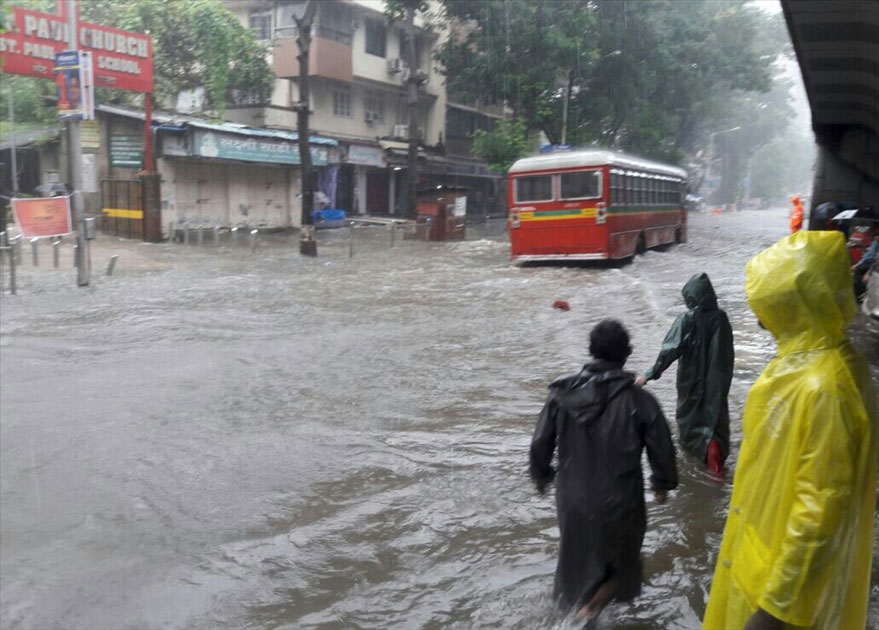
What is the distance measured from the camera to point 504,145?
3128 centimetres

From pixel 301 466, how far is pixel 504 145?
26.0 meters

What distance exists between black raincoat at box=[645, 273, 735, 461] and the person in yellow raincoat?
3344 millimetres

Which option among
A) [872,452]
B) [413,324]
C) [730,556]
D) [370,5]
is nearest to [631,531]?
[730,556]

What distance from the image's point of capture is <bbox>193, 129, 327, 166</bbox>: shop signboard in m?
25.3

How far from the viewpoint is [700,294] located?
5684 mm

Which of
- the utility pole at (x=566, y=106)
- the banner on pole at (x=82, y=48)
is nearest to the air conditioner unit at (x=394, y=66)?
the utility pole at (x=566, y=106)

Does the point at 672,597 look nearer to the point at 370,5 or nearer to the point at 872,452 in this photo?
the point at 872,452

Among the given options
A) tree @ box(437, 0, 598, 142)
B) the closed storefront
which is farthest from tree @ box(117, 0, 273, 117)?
tree @ box(437, 0, 598, 142)

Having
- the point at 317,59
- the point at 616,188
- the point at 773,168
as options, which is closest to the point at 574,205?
the point at 616,188

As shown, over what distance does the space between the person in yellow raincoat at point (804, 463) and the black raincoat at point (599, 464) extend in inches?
46.4

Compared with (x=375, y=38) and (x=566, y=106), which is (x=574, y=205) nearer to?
(x=566, y=106)

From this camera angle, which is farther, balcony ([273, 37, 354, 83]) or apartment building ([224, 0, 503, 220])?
apartment building ([224, 0, 503, 220])

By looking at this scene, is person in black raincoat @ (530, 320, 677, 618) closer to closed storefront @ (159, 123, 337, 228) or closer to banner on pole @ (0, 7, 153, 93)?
banner on pole @ (0, 7, 153, 93)

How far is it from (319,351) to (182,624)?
6.61 metres
